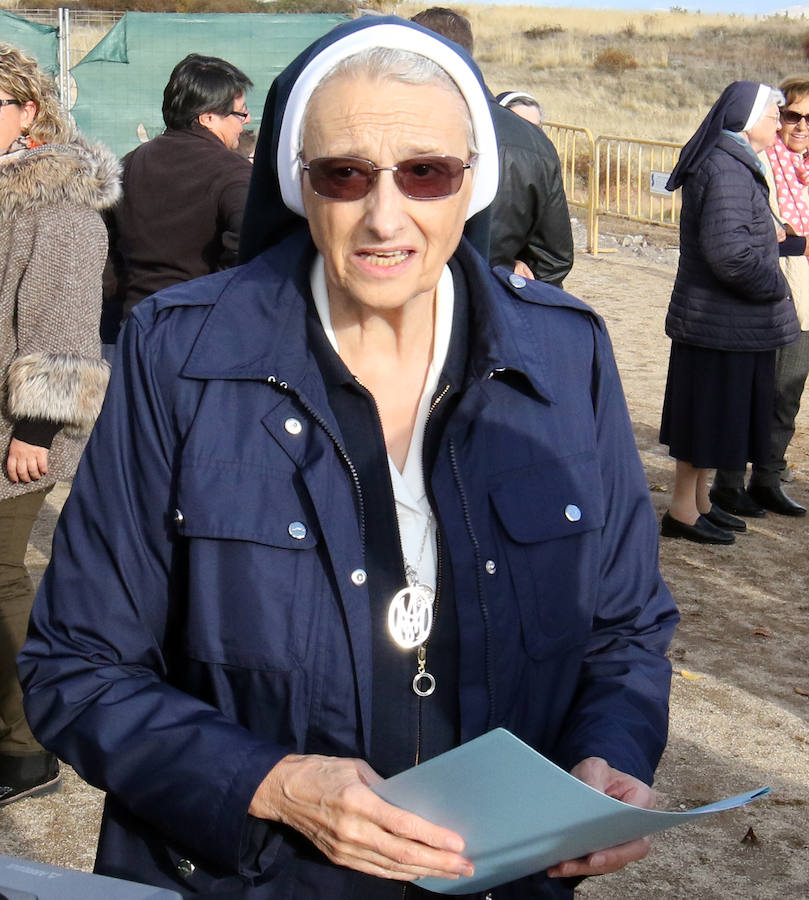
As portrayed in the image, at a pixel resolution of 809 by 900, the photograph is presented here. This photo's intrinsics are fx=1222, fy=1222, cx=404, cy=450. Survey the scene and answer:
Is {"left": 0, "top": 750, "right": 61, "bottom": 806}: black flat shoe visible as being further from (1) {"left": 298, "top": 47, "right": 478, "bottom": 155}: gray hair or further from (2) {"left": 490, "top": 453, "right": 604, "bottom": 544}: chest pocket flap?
(1) {"left": 298, "top": 47, "right": 478, "bottom": 155}: gray hair

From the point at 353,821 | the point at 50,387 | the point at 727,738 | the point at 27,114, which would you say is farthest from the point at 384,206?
the point at 727,738

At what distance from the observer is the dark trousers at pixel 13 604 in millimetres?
3777

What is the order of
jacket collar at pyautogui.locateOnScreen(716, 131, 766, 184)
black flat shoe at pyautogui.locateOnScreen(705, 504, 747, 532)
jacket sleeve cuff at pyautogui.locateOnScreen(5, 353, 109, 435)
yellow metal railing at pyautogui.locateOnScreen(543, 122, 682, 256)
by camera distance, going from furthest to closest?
1. yellow metal railing at pyautogui.locateOnScreen(543, 122, 682, 256)
2. black flat shoe at pyautogui.locateOnScreen(705, 504, 747, 532)
3. jacket collar at pyautogui.locateOnScreen(716, 131, 766, 184)
4. jacket sleeve cuff at pyautogui.locateOnScreen(5, 353, 109, 435)

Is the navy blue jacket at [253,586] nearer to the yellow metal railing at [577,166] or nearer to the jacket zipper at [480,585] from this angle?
the jacket zipper at [480,585]

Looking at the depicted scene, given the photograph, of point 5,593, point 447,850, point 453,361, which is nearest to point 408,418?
point 453,361

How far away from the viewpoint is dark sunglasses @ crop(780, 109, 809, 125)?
6.86m

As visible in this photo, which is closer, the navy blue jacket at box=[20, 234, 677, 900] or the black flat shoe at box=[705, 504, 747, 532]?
the navy blue jacket at box=[20, 234, 677, 900]

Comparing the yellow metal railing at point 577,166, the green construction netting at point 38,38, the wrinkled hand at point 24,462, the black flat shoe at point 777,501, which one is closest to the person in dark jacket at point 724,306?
the black flat shoe at point 777,501

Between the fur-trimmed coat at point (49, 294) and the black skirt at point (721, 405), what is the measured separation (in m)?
3.54

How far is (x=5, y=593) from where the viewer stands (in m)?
3.88

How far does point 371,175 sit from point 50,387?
2.11 metres

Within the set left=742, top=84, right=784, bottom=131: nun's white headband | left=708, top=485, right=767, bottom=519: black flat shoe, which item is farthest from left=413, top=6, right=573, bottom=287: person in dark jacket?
left=708, top=485, right=767, bottom=519: black flat shoe

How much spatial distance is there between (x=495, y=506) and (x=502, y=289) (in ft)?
1.25

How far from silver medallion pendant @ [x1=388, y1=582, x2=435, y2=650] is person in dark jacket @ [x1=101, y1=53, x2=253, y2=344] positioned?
3675mm
